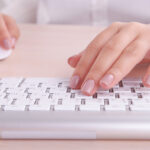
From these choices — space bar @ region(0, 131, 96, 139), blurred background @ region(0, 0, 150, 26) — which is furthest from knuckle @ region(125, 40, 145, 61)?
blurred background @ region(0, 0, 150, 26)

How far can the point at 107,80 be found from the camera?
1.47ft

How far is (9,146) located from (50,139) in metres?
0.05

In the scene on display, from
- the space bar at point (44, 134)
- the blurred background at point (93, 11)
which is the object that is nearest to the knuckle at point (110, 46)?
the space bar at point (44, 134)

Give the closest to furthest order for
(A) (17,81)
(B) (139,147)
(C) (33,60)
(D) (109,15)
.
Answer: (B) (139,147), (A) (17,81), (C) (33,60), (D) (109,15)

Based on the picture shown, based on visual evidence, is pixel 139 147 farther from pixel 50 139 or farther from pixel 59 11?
pixel 59 11

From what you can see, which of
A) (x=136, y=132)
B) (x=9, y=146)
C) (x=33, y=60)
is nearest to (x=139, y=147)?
(x=136, y=132)

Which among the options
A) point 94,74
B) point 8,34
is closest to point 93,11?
point 8,34

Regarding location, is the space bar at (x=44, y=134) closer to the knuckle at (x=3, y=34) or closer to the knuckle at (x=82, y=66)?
the knuckle at (x=82, y=66)

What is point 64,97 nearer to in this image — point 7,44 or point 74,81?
point 74,81

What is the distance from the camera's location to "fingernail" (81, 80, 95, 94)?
429 millimetres

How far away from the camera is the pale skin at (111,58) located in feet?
1.49

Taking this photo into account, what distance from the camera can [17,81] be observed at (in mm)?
485

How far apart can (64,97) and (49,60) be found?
0.24 m

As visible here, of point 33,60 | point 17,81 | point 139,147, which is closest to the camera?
point 139,147
